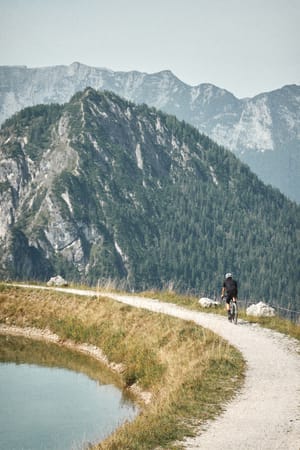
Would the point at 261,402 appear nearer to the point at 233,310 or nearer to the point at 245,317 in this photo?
the point at 233,310


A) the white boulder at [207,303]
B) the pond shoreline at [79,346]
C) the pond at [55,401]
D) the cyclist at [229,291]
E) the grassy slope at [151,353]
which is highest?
the cyclist at [229,291]

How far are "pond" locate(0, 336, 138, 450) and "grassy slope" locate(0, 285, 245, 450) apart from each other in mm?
1554

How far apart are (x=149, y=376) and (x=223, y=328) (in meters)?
4.90

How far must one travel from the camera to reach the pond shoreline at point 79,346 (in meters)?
28.1

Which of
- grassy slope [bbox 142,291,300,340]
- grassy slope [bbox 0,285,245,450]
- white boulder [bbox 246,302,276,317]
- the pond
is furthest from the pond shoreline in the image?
white boulder [bbox 246,302,276,317]

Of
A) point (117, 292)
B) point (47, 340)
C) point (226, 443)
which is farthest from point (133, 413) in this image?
point (117, 292)

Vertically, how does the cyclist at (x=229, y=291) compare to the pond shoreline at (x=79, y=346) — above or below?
above

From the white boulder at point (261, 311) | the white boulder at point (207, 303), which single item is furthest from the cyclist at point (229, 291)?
the white boulder at point (207, 303)

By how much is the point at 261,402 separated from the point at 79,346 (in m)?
22.3

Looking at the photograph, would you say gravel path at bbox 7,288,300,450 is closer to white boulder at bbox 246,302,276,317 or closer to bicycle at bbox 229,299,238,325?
bicycle at bbox 229,299,238,325

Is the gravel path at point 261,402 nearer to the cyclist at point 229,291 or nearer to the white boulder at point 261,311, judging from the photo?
the cyclist at point 229,291

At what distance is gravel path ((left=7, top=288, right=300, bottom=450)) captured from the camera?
15094 millimetres

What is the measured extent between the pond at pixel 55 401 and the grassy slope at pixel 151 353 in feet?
5.10

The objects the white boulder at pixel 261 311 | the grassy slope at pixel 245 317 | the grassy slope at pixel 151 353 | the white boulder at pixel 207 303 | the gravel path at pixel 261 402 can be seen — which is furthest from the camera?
the white boulder at pixel 207 303
